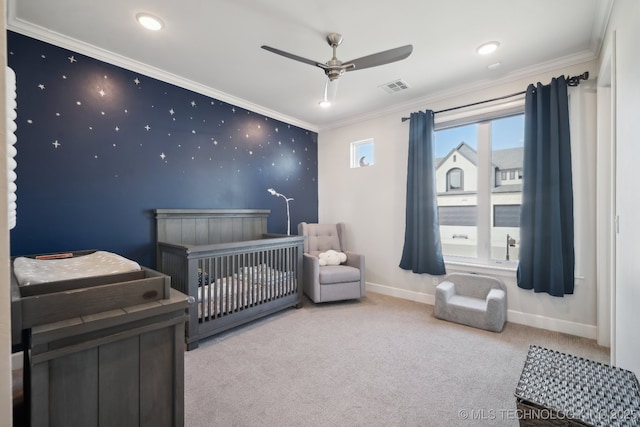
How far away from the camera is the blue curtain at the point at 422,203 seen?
133 inches

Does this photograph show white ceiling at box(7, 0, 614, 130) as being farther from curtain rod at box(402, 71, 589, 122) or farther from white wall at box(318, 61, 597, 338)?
white wall at box(318, 61, 597, 338)

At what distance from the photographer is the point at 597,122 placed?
2.44 metres

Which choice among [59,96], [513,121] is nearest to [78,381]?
[59,96]

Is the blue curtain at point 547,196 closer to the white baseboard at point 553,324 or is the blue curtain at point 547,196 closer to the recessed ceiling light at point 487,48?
the white baseboard at point 553,324

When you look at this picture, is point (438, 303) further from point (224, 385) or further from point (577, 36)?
point (577, 36)

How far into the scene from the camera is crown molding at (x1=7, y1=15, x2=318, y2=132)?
6.83 ft

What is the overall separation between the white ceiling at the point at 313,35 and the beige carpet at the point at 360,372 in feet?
8.46

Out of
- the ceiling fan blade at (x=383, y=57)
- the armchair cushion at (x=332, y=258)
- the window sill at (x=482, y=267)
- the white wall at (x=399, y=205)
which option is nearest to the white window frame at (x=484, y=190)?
the window sill at (x=482, y=267)

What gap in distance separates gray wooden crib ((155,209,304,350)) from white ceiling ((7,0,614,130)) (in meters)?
1.49

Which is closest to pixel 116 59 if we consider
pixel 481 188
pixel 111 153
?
pixel 111 153

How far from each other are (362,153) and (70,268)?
3635 millimetres

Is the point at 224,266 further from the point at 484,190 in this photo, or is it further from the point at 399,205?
the point at 484,190

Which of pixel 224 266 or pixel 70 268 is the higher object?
pixel 70 268

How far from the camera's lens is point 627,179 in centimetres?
149
